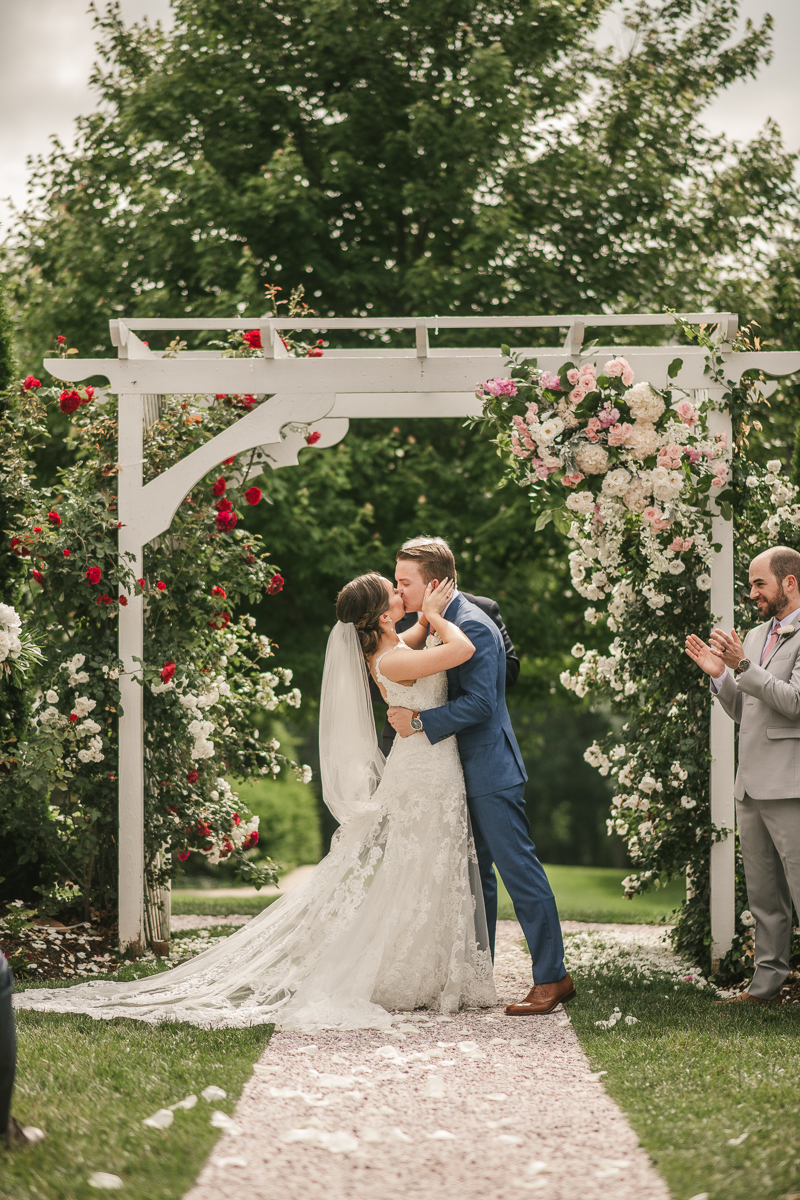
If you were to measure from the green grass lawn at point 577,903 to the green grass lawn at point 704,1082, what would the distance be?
2.00 meters

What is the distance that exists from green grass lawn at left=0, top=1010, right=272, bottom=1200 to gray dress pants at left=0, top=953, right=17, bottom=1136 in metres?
0.11

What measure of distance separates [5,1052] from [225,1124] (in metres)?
0.61

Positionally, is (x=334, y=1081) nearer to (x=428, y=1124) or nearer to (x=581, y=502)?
(x=428, y=1124)

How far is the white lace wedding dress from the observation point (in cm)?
416

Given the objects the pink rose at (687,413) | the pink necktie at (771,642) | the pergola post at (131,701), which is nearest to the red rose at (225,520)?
the pergola post at (131,701)

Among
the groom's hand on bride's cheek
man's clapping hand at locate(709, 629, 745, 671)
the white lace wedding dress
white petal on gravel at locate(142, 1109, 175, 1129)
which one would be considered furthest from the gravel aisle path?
man's clapping hand at locate(709, 629, 745, 671)

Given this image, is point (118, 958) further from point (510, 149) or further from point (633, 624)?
point (510, 149)

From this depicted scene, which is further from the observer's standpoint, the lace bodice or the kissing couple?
the lace bodice

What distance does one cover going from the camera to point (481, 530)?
30.3 feet

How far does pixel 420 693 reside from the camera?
4.43m

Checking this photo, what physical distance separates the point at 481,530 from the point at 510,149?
363 centimetres

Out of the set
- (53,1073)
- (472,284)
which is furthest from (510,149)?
(53,1073)

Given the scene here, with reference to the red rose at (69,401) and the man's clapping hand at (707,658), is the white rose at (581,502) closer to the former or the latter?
the man's clapping hand at (707,658)

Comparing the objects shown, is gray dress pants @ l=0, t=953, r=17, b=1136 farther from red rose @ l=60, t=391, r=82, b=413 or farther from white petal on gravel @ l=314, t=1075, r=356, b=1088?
red rose @ l=60, t=391, r=82, b=413
